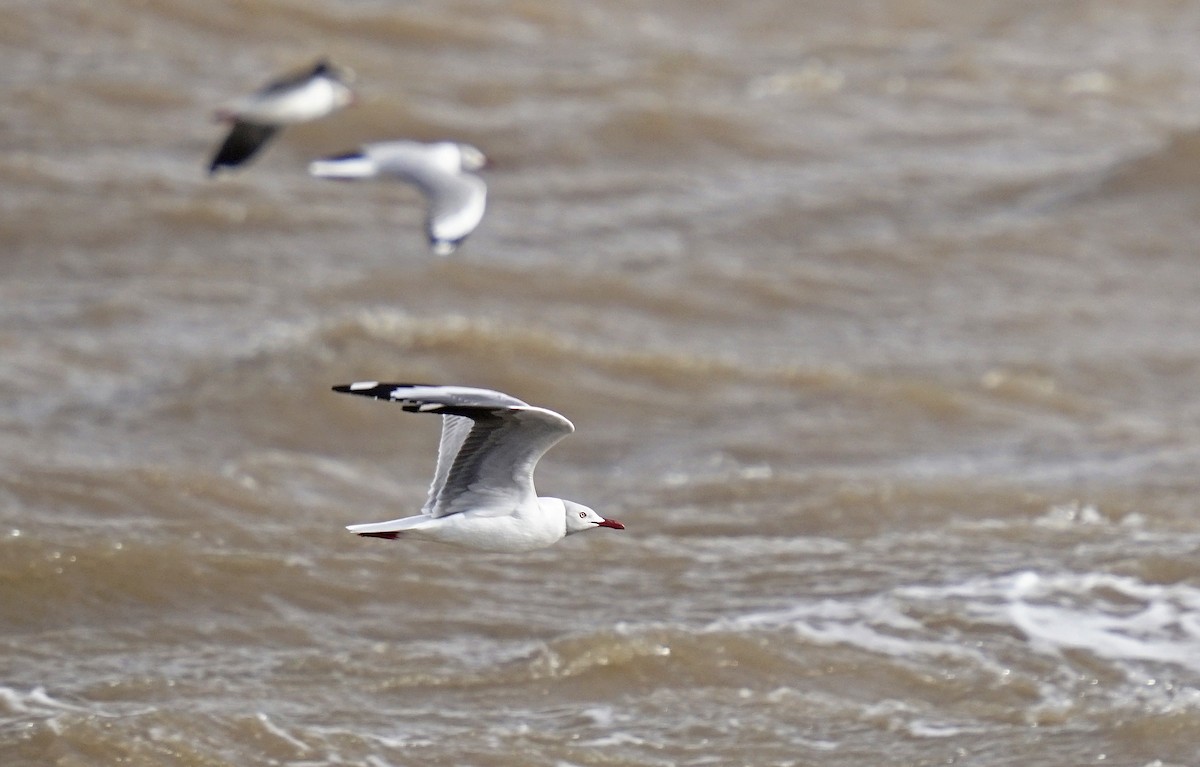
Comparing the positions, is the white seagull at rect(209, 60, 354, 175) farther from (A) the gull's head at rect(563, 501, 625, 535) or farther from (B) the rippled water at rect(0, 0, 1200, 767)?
(A) the gull's head at rect(563, 501, 625, 535)

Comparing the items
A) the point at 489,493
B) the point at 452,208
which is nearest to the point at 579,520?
the point at 489,493

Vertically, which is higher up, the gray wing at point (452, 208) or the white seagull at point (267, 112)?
the white seagull at point (267, 112)

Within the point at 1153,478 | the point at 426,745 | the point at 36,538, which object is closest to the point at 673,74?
the point at 1153,478

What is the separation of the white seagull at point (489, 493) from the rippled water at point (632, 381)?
3.92 ft

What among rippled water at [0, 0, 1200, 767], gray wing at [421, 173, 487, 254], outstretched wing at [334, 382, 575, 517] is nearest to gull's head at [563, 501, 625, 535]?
outstretched wing at [334, 382, 575, 517]

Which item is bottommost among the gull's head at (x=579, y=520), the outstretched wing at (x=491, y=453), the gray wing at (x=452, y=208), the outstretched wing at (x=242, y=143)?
the gull's head at (x=579, y=520)

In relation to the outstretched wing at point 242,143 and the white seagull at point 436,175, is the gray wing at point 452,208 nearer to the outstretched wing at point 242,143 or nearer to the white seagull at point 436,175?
the white seagull at point 436,175

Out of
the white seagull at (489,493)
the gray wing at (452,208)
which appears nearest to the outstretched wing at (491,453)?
the white seagull at (489,493)

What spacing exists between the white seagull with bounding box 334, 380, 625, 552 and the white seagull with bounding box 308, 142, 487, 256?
2.82 meters

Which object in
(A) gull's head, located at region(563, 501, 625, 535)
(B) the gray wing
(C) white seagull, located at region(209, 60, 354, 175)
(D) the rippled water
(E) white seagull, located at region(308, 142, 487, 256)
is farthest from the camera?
(C) white seagull, located at region(209, 60, 354, 175)

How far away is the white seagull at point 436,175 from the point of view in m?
9.08

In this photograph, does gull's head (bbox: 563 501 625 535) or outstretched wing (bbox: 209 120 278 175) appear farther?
outstretched wing (bbox: 209 120 278 175)

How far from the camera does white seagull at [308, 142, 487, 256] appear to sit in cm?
908

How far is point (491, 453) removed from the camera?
5.90 meters
